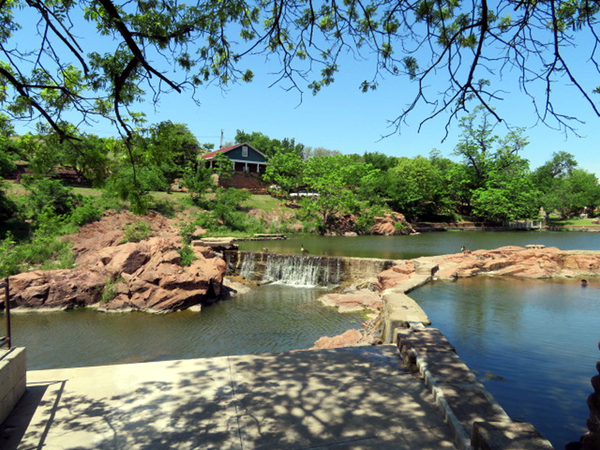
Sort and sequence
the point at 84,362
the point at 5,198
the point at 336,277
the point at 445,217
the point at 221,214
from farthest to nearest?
the point at 445,217 < the point at 221,214 < the point at 5,198 < the point at 336,277 < the point at 84,362

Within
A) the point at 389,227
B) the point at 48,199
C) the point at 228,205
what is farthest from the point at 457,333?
the point at 389,227

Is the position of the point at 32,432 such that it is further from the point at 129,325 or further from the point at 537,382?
the point at 129,325

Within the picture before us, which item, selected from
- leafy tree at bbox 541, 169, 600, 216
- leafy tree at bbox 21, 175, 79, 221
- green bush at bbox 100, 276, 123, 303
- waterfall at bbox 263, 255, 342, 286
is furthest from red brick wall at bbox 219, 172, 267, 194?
leafy tree at bbox 541, 169, 600, 216

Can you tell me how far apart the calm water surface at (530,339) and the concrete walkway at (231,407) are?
6.44ft

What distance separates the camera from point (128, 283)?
44.0ft

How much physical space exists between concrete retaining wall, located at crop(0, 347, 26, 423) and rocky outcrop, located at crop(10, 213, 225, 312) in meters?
8.95

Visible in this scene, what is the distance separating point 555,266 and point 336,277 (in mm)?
9109

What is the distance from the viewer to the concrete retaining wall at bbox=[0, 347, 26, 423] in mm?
3566

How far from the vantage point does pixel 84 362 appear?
353 inches

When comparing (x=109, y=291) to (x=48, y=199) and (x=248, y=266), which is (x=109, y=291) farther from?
(x=48, y=199)

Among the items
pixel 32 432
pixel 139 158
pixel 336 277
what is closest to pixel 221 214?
pixel 336 277

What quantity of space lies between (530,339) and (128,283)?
41.3 ft

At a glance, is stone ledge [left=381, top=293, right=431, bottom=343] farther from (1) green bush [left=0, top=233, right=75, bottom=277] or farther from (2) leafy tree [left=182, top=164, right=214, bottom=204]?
(2) leafy tree [left=182, top=164, right=214, bottom=204]

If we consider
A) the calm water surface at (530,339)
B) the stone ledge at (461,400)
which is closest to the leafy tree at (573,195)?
the calm water surface at (530,339)
